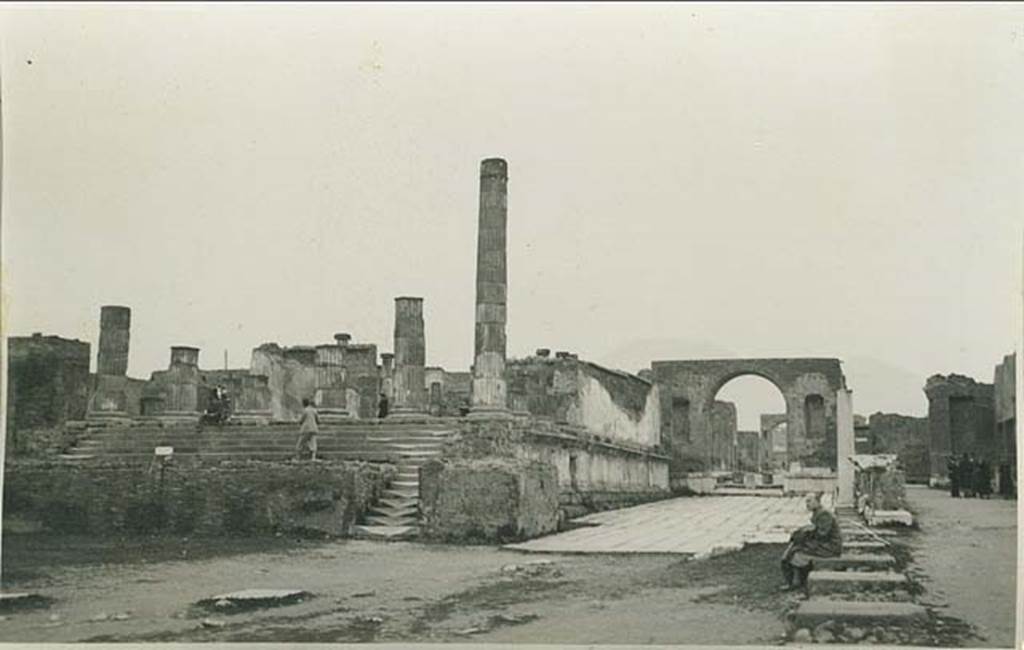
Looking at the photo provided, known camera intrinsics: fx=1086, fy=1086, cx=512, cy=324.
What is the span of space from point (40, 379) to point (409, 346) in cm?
726

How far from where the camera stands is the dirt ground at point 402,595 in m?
7.66

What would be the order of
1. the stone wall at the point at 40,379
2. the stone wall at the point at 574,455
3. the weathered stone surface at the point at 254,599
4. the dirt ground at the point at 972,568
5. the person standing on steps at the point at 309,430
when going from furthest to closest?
the stone wall at the point at 40,379 < the stone wall at the point at 574,455 < the person standing on steps at the point at 309,430 < the weathered stone surface at the point at 254,599 < the dirt ground at the point at 972,568

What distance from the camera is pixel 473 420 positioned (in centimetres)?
1695

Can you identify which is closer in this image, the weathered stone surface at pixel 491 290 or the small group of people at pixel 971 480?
the weathered stone surface at pixel 491 290

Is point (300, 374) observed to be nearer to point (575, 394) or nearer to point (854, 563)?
point (575, 394)

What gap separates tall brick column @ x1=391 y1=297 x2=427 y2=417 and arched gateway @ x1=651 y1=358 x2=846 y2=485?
61.8ft

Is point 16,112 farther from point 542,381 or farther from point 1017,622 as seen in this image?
point 542,381

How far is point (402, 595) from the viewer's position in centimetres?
912

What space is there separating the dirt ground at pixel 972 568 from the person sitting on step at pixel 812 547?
825mm

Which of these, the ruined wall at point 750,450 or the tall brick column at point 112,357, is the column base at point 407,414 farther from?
the ruined wall at point 750,450

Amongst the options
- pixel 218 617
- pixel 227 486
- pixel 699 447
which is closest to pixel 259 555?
A: pixel 227 486

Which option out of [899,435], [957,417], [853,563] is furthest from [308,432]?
[899,435]

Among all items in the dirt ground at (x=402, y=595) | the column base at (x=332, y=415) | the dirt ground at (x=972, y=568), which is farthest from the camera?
the column base at (x=332, y=415)

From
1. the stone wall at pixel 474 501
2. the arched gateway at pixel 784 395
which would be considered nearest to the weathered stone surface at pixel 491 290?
the stone wall at pixel 474 501
